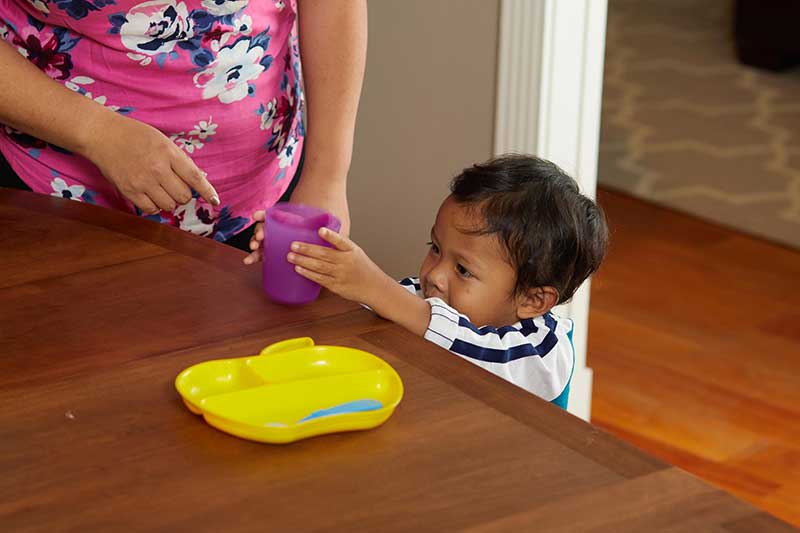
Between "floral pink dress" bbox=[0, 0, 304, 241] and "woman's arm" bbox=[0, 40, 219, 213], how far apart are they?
95 mm

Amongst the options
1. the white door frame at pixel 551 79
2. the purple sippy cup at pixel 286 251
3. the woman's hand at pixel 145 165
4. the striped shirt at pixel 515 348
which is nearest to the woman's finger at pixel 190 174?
the woman's hand at pixel 145 165

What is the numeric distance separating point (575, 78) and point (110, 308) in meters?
1.32

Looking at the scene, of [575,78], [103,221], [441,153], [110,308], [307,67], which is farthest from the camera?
[441,153]

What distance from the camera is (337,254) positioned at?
1.30 m

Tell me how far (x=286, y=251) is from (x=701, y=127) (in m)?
3.57

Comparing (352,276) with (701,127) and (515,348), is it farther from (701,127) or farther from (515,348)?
(701,127)

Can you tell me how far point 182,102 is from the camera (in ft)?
5.43

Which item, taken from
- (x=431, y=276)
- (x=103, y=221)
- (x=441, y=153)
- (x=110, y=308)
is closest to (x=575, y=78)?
(x=441, y=153)

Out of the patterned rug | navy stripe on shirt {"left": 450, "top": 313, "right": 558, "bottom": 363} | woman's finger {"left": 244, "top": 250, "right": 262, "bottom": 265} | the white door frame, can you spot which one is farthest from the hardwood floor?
woman's finger {"left": 244, "top": 250, "right": 262, "bottom": 265}

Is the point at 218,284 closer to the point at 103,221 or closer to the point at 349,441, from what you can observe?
the point at 103,221

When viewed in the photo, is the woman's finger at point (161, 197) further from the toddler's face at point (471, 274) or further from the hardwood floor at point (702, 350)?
the hardwood floor at point (702, 350)

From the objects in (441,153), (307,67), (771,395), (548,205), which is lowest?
(771,395)

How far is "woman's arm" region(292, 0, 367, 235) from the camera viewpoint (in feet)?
5.69

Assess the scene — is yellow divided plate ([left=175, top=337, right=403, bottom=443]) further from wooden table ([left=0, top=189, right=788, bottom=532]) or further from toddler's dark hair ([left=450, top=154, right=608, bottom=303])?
toddler's dark hair ([left=450, top=154, right=608, bottom=303])
